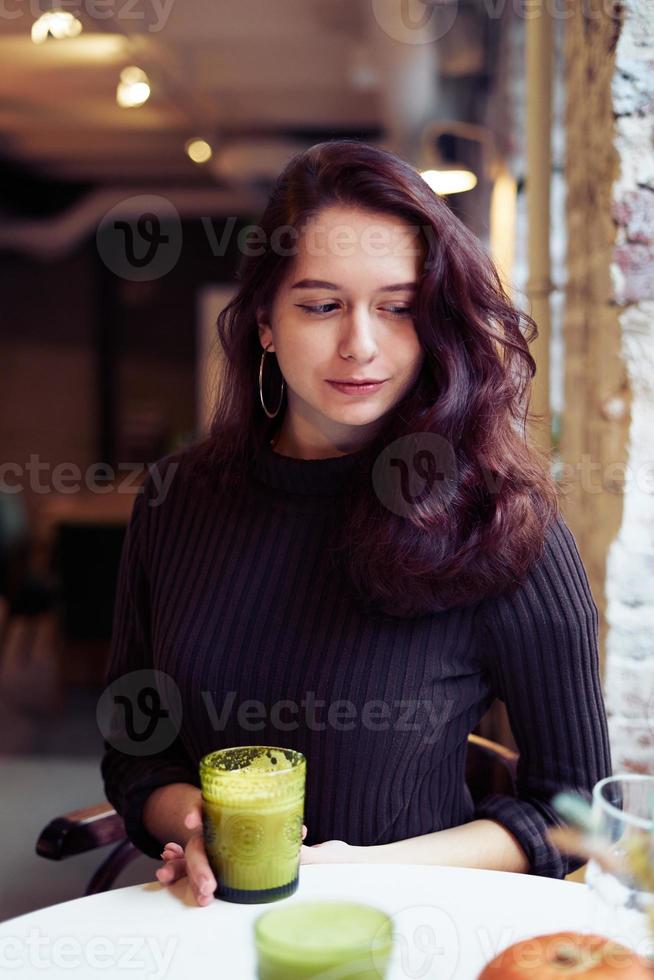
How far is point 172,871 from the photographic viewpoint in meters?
1.03

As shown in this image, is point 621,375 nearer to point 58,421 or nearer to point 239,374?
point 239,374

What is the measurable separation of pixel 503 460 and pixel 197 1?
12.1 ft

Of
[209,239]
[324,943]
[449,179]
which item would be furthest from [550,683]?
[209,239]

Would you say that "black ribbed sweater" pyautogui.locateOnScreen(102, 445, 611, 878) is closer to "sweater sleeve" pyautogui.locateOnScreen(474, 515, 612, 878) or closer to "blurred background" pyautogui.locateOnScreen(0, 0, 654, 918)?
"sweater sleeve" pyautogui.locateOnScreen(474, 515, 612, 878)

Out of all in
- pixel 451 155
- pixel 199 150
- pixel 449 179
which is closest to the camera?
pixel 449 179

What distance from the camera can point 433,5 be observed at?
3.73 m

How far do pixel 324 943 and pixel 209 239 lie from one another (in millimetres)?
4139

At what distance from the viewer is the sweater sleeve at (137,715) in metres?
1.44

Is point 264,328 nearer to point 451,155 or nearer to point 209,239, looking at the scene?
point 209,239

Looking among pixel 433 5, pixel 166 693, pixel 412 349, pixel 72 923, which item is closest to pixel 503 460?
pixel 412 349

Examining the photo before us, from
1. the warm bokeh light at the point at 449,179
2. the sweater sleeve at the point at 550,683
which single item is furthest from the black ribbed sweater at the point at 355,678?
Answer: the warm bokeh light at the point at 449,179

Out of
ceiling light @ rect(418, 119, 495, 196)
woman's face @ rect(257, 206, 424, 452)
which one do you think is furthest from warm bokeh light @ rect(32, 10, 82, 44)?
woman's face @ rect(257, 206, 424, 452)

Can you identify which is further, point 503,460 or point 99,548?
point 99,548

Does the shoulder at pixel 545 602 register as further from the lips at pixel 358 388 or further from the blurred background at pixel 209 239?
the blurred background at pixel 209 239
